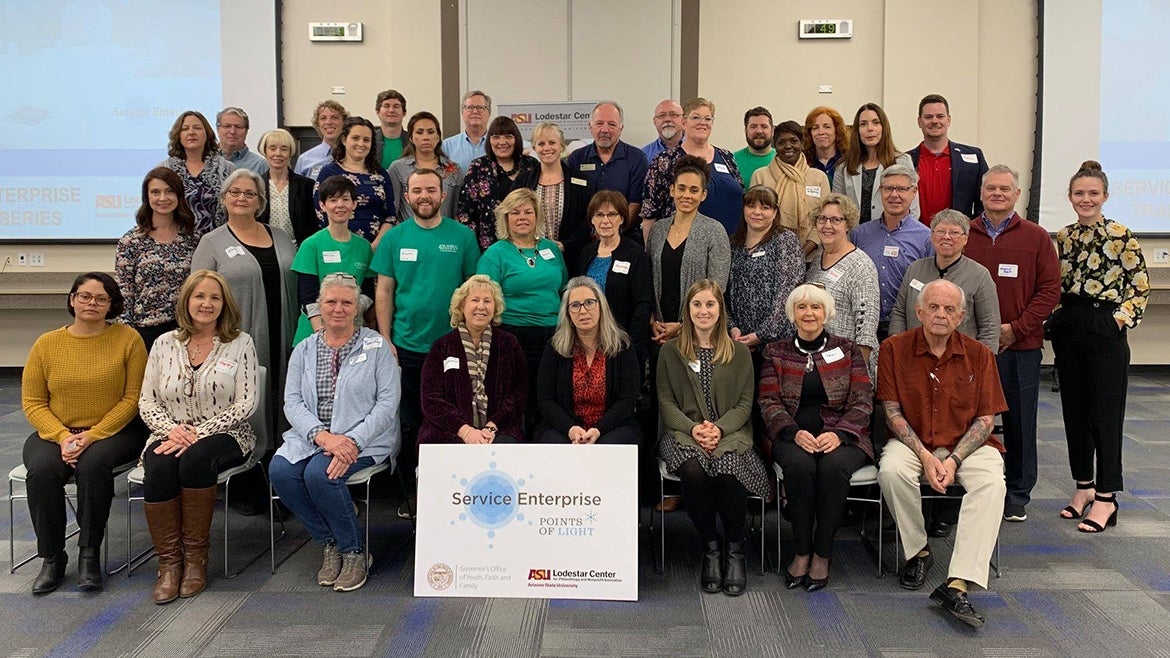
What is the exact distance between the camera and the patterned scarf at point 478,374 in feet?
11.3

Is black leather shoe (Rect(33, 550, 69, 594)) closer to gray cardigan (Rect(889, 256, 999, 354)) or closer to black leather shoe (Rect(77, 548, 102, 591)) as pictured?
black leather shoe (Rect(77, 548, 102, 591))

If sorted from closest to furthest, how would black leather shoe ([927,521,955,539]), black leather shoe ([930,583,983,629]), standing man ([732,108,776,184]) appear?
black leather shoe ([930,583,983,629]) < black leather shoe ([927,521,955,539]) < standing man ([732,108,776,184])

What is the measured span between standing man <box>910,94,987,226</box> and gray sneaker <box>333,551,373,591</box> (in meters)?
3.15

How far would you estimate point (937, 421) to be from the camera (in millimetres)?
3258

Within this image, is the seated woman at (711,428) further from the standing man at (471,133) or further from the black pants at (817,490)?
the standing man at (471,133)

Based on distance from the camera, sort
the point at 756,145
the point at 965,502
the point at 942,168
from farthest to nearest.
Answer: the point at 756,145 → the point at 942,168 → the point at 965,502

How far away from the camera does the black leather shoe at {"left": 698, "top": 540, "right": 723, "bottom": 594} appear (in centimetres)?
311

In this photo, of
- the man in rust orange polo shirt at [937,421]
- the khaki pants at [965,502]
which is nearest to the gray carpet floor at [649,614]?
the khaki pants at [965,502]

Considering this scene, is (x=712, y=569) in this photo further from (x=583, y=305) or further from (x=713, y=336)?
(x=583, y=305)

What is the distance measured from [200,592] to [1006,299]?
11.3 feet

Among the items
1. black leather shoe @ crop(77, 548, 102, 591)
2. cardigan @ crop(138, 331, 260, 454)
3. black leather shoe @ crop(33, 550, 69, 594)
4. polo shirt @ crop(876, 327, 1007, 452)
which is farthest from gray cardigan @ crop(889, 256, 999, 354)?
black leather shoe @ crop(33, 550, 69, 594)

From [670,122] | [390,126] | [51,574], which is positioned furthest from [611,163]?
[51,574]

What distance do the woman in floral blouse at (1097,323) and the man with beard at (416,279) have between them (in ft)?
8.72

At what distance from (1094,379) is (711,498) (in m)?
1.88
